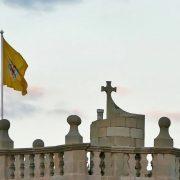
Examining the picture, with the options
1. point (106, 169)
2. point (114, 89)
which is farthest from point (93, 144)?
point (114, 89)

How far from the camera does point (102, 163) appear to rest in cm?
3155

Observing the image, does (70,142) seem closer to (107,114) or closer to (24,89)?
(107,114)

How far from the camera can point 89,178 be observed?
102 feet

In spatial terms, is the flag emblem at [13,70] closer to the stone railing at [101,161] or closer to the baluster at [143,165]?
the stone railing at [101,161]

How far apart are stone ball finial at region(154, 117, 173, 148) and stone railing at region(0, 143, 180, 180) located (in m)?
0.18

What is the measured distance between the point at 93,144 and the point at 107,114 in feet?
6.18

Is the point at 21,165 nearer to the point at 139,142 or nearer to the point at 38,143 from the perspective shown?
the point at 38,143

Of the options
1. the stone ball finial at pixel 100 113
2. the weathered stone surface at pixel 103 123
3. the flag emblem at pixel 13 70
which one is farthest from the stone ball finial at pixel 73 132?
the flag emblem at pixel 13 70

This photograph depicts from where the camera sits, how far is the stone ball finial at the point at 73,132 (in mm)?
31016

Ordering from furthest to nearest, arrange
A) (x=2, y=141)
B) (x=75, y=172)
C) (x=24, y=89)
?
(x=24, y=89) → (x=2, y=141) → (x=75, y=172)

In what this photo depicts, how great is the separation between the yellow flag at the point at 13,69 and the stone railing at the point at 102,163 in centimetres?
462

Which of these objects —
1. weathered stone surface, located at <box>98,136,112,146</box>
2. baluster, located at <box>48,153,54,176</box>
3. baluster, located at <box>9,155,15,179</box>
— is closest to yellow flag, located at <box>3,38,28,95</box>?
baluster, located at <box>9,155,15,179</box>

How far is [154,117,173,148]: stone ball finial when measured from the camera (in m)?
31.5

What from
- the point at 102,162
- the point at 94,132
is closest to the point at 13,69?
the point at 94,132
